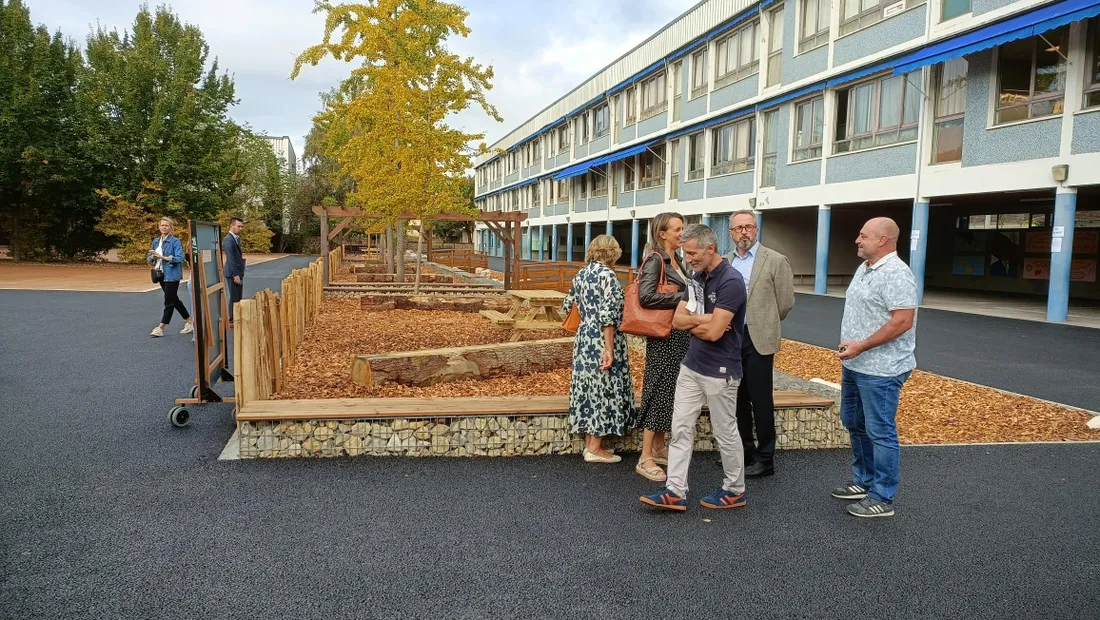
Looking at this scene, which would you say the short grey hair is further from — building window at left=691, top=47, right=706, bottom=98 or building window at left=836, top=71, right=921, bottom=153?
building window at left=691, top=47, right=706, bottom=98

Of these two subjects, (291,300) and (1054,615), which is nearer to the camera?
(1054,615)

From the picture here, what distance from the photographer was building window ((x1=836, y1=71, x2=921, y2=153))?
17812mm

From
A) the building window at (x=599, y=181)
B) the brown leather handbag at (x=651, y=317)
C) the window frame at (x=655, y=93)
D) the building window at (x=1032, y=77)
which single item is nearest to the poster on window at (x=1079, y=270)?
the building window at (x=1032, y=77)

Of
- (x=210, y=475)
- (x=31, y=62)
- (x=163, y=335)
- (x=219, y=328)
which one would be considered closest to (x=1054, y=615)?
(x=210, y=475)

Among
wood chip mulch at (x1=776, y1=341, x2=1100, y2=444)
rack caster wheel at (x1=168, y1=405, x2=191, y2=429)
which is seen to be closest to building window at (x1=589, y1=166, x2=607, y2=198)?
wood chip mulch at (x1=776, y1=341, x2=1100, y2=444)

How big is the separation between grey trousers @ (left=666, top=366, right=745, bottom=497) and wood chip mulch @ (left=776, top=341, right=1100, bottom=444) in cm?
241

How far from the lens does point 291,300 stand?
8.43 meters

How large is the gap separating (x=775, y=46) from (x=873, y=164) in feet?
21.2

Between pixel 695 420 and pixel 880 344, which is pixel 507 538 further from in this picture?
pixel 880 344

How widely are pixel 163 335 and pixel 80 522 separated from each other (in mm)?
7879

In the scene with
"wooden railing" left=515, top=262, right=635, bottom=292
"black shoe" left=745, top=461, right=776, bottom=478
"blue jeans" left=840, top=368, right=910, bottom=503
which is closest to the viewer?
"blue jeans" left=840, top=368, right=910, bottom=503

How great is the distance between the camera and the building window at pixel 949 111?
16.4 metres

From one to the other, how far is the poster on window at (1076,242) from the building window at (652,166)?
45.6ft

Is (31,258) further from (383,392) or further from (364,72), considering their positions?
(383,392)
